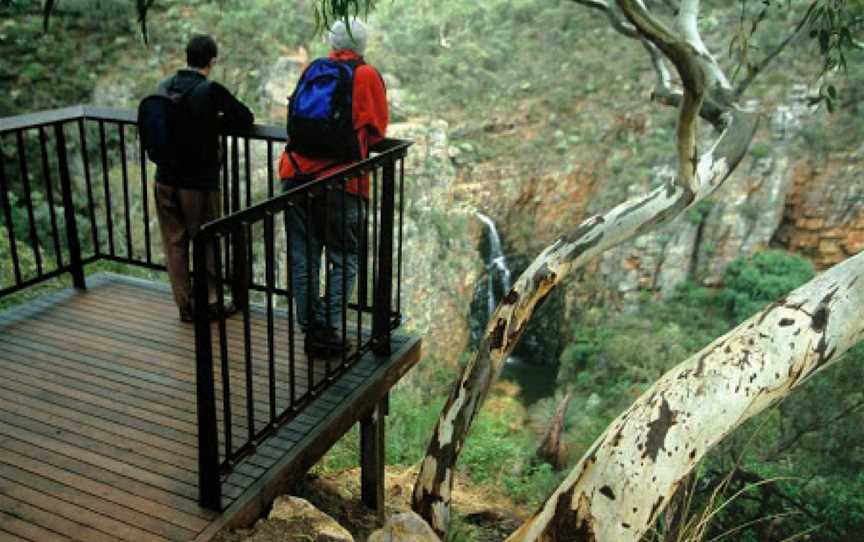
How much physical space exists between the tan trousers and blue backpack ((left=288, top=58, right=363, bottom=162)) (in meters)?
0.76

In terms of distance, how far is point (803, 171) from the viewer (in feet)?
61.8

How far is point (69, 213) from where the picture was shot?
14.4 ft

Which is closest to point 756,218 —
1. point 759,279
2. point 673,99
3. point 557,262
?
point 759,279

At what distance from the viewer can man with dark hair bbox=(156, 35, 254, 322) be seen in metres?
3.66

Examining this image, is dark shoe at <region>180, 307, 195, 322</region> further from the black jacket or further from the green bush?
the green bush

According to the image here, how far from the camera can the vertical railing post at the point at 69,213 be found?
4174mm

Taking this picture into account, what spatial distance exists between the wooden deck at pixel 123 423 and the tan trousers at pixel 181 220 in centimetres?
23

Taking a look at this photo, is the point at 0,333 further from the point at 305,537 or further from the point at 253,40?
the point at 253,40

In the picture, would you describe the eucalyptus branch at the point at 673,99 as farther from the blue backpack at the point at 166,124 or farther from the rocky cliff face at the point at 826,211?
the rocky cliff face at the point at 826,211

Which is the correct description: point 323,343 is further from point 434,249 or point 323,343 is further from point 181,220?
point 434,249

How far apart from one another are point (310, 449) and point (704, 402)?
1636mm

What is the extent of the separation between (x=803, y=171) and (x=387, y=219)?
18.1 metres

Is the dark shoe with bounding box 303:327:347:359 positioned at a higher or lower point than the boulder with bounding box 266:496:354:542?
higher

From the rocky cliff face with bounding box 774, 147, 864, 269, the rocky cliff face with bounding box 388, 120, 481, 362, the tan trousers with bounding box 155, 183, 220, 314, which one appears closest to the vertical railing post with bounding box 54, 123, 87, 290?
the tan trousers with bounding box 155, 183, 220, 314
